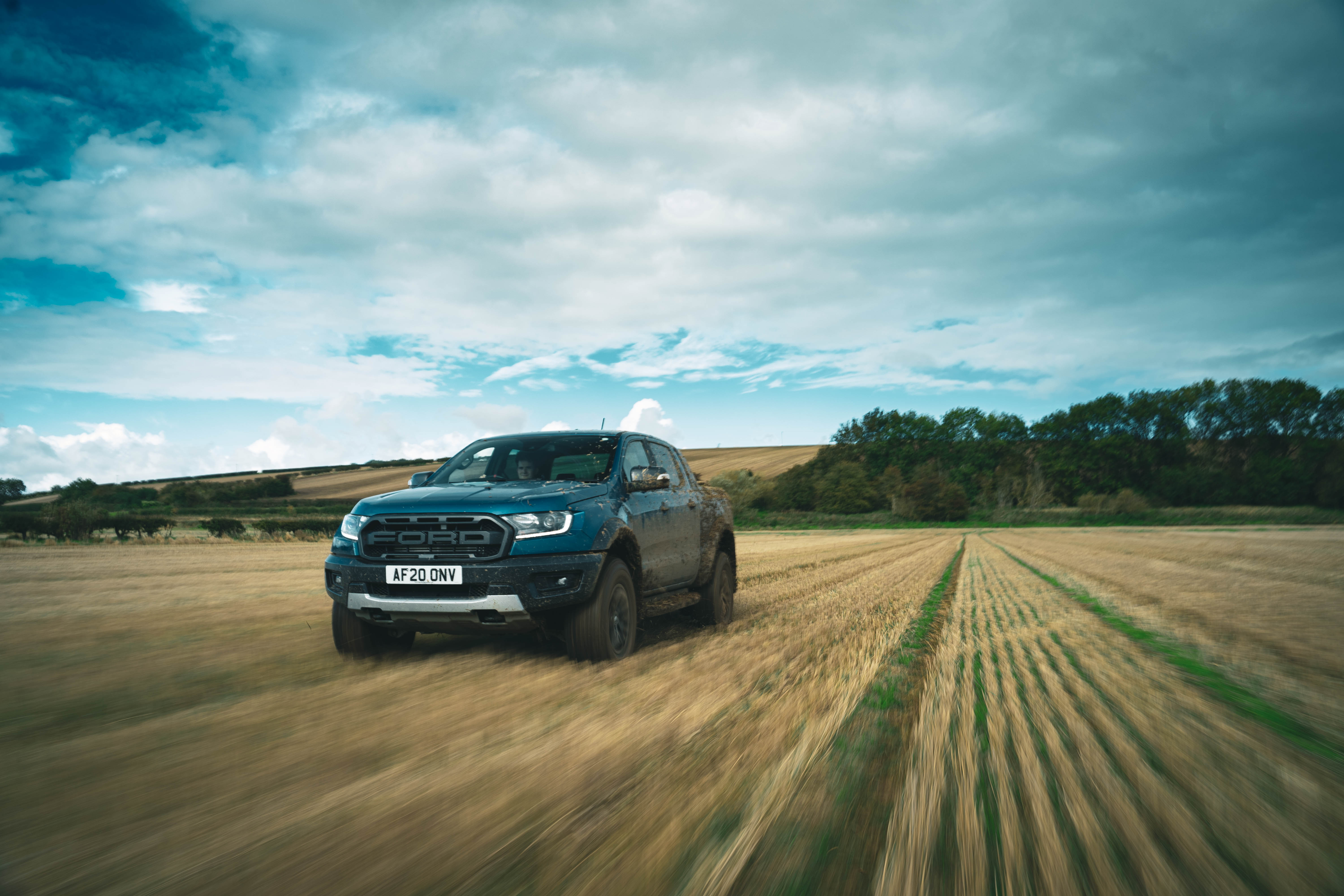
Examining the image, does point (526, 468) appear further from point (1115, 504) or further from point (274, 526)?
point (1115, 504)

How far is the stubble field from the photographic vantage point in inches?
86.2

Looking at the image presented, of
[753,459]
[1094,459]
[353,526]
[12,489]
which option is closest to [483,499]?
[353,526]

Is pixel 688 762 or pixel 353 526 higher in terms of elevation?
pixel 353 526

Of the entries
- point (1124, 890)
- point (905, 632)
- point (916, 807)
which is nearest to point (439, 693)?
point (916, 807)

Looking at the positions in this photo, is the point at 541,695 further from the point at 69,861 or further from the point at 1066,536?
the point at 1066,536

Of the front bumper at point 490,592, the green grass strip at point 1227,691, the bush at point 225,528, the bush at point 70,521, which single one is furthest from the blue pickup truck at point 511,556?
the bush at point 225,528

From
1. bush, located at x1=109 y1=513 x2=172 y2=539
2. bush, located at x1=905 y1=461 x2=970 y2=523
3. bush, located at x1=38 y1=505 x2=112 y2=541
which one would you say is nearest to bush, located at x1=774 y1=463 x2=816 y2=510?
bush, located at x1=905 y1=461 x2=970 y2=523

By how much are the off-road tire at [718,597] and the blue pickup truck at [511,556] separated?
3.28ft

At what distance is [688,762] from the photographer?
10.3 feet

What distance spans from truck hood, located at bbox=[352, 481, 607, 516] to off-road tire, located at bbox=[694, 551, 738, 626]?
2.19 meters

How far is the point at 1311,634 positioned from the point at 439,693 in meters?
7.45

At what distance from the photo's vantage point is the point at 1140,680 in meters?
4.73

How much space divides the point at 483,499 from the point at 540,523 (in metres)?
0.46

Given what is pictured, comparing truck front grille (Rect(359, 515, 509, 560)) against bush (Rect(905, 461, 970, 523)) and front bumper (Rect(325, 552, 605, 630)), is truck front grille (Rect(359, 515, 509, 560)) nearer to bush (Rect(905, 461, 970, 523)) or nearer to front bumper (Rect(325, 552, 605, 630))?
front bumper (Rect(325, 552, 605, 630))
